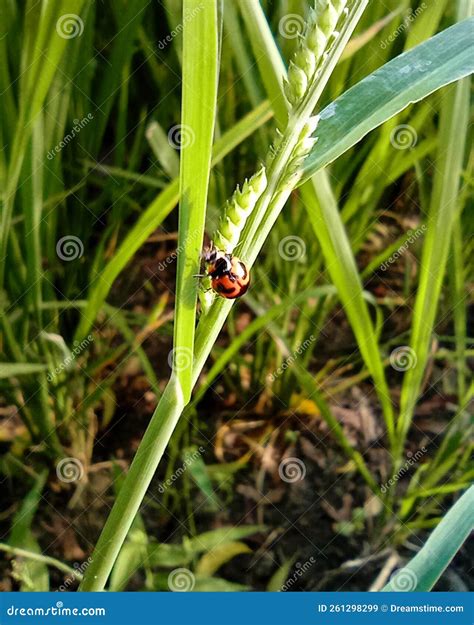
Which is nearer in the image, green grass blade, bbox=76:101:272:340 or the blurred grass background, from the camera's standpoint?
green grass blade, bbox=76:101:272:340

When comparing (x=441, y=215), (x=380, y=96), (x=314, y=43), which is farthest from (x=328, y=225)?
(x=314, y=43)

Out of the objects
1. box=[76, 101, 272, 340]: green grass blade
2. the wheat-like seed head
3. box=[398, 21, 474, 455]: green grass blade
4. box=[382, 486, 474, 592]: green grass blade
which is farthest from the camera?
box=[398, 21, 474, 455]: green grass blade

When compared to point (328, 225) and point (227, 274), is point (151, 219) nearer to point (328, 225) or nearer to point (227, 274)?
point (328, 225)

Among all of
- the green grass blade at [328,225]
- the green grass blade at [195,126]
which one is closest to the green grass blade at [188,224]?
the green grass blade at [195,126]

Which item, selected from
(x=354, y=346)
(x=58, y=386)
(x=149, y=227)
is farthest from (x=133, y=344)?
(x=354, y=346)

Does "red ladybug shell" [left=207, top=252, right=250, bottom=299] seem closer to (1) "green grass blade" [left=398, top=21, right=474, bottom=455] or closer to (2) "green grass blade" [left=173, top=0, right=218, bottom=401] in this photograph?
(2) "green grass blade" [left=173, top=0, right=218, bottom=401]

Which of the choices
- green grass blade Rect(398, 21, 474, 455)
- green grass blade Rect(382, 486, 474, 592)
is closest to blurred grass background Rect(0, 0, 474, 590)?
green grass blade Rect(398, 21, 474, 455)
